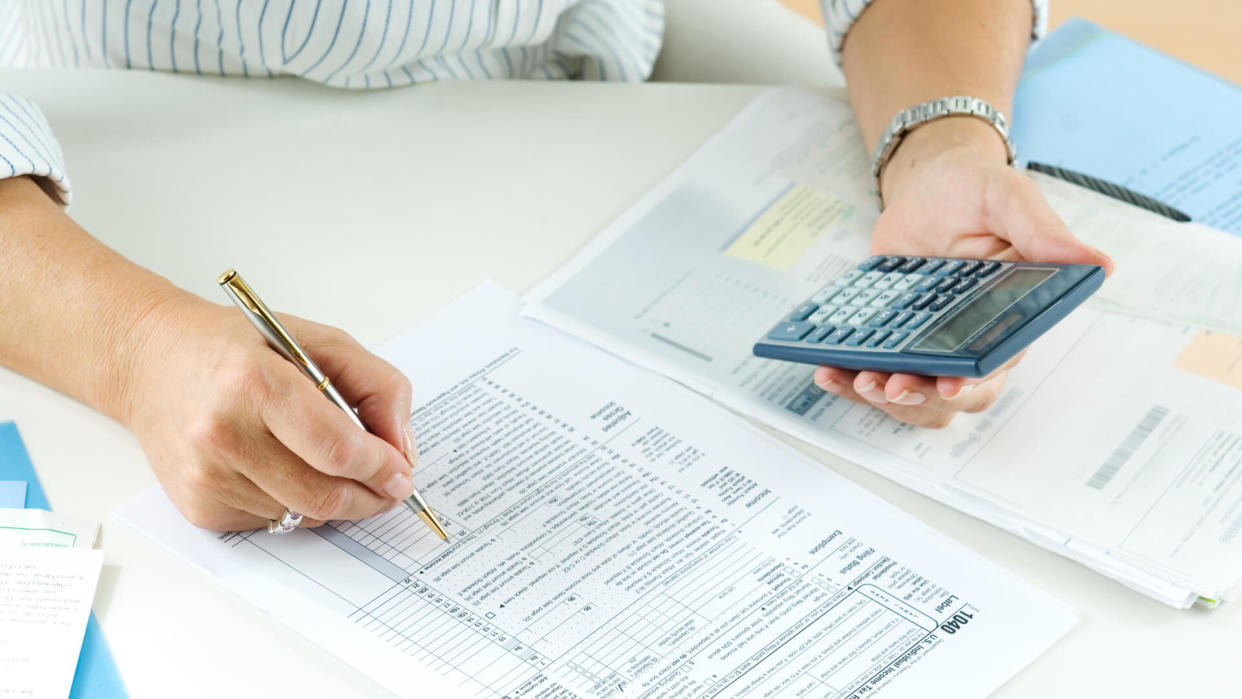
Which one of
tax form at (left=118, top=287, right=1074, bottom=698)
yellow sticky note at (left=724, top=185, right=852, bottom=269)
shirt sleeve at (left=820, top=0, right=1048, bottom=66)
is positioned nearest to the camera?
tax form at (left=118, top=287, right=1074, bottom=698)

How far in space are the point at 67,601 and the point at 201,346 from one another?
0.42 feet

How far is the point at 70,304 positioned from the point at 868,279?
16.6 inches

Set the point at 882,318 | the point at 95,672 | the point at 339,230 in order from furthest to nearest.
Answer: the point at 339,230, the point at 882,318, the point at 95,672

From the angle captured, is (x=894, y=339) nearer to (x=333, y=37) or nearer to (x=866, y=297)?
(x=866, y=297)

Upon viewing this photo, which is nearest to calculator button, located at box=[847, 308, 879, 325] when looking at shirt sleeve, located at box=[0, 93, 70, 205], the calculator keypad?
the calculator keypad

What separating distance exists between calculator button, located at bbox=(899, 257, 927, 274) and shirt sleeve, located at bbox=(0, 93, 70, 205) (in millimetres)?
478

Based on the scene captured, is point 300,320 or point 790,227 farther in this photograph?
point 790,227

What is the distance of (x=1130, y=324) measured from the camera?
0.62 metres

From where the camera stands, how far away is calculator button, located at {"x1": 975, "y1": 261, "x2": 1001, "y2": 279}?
59 cm

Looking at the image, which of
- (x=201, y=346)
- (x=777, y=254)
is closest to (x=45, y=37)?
(x=201, y=346)

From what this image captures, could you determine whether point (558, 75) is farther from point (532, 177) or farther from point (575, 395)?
point (575, 395)

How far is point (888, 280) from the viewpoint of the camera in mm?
625

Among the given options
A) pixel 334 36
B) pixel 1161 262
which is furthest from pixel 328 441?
pixel 1161 262

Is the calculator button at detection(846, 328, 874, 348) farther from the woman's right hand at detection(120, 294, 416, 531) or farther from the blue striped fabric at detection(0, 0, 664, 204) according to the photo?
the blue striped fabric at detection(0, 0, 664, 204)
